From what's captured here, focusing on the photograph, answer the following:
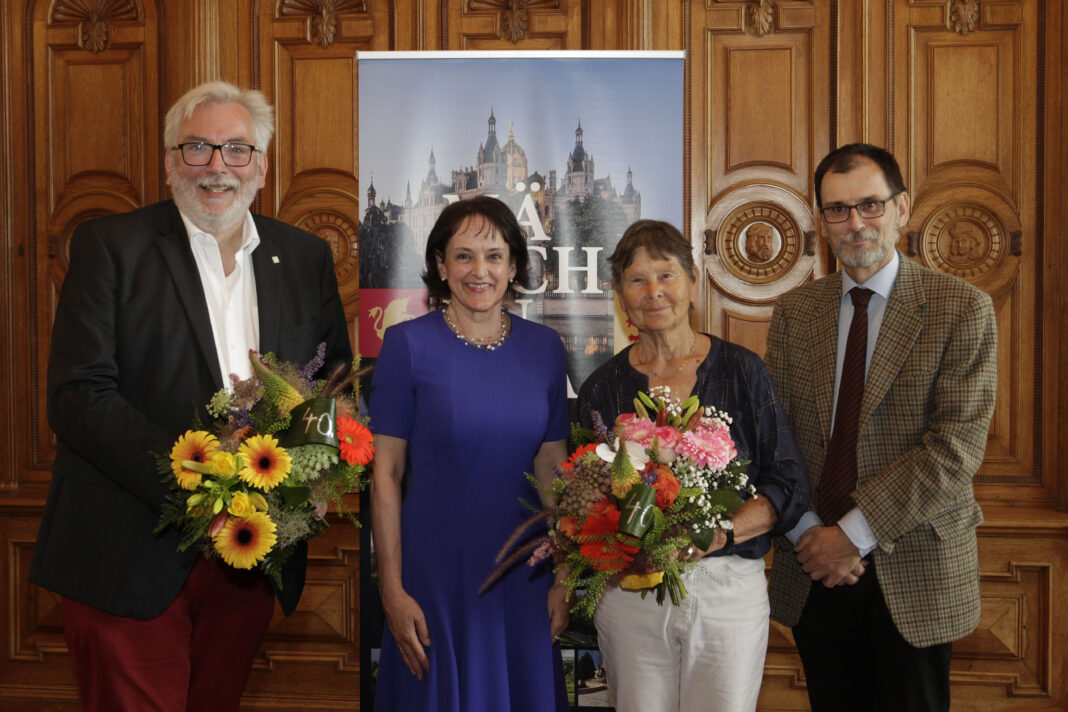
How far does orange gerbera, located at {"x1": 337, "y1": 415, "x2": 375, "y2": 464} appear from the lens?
192 centimetres

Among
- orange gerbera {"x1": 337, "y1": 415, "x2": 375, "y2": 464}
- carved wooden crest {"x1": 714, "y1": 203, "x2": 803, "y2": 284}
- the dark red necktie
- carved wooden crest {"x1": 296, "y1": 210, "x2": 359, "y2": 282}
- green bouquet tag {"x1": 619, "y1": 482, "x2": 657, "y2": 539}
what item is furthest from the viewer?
carved wooden crest {"x1": 296, "y1": 210, "x2": 359, "y2": 282}

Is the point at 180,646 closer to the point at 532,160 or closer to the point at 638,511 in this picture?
the point at 638,511

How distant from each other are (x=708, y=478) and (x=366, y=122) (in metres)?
2.21

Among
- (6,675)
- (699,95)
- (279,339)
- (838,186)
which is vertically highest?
(699,95)

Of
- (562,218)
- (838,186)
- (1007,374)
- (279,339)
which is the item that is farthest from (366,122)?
(1007,374)

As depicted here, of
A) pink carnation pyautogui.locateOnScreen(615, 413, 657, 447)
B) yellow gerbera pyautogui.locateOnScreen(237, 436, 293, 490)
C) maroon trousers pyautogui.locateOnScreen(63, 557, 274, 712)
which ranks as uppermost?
pink carnation pyautogui.locateOnScreen(615, 413, 657, 447)

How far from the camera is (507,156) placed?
336cm

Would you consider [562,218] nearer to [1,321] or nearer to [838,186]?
[838,186]

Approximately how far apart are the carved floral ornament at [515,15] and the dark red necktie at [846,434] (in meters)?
2.40

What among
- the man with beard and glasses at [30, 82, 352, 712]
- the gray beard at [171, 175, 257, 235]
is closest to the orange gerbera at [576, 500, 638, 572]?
the man with beard and glasses at [30, 82, 352, 712]

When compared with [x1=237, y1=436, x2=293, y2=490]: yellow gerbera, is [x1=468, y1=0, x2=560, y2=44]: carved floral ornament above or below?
above

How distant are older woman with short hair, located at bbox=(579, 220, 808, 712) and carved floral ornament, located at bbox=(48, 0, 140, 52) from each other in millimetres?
3327

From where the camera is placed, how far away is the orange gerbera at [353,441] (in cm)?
192

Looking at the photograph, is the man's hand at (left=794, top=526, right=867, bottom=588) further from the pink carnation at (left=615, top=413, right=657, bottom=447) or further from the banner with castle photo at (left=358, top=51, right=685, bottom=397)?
the banner with castle photo at (left=358, top=51, right=685, bottom=397)
